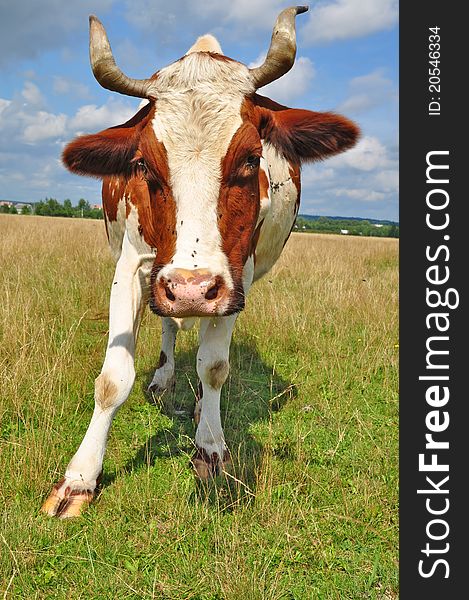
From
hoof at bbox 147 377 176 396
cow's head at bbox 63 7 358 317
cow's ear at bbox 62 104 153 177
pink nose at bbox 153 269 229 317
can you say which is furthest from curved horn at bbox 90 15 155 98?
hoof at bbox 147 377 176 396

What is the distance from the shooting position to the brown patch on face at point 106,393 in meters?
3.31

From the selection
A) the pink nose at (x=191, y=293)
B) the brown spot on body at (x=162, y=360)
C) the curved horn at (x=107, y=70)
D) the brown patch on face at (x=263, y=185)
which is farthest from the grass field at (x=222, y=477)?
the curved horn at (x=107, y=70)

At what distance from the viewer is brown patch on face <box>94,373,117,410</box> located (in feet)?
10.9

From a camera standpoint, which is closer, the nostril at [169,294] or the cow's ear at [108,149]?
the nostril at [169,294]

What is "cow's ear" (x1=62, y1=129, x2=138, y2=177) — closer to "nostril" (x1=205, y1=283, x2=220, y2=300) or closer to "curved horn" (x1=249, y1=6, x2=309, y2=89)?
"curved horn" (x1=249, y1=6, x2=309, y2=89)

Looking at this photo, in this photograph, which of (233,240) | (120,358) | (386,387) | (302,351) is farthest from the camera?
(302,351)

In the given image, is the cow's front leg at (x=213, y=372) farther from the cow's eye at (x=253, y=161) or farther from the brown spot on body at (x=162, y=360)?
the brown spot on body at (x=162, y=360)

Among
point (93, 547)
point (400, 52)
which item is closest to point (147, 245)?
point (93, 547)

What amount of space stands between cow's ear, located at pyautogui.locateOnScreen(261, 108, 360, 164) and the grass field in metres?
1.83

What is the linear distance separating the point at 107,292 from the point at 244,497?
16.1ft

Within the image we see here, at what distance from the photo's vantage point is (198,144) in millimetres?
2674

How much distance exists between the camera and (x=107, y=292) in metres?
7.49

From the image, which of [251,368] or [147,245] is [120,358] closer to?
[147,245]

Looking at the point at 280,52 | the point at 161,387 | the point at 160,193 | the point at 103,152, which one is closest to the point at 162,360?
the point at 161,387
